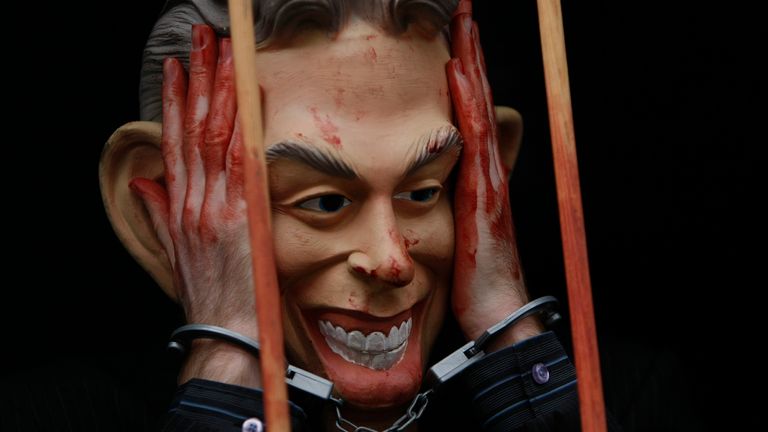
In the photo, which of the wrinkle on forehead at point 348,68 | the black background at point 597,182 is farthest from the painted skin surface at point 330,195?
the black background at point 597,182

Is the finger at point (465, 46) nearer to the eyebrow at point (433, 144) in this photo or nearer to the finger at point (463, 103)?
the finger at point (463, 103)

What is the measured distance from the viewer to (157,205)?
2.42 meters

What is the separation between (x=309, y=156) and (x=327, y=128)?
58mm

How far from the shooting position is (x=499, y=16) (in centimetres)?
315

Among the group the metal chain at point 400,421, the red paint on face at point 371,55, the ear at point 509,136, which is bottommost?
the metal chain at point 400,421

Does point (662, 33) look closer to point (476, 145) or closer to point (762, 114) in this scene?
point (762, 114)

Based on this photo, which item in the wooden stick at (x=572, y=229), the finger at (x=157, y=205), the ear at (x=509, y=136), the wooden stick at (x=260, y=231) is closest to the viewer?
the wooden stick at (x=260, y=231)

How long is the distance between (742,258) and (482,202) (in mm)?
835

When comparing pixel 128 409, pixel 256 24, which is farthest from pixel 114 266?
pixel 256 24

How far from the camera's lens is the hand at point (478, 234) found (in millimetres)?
2416

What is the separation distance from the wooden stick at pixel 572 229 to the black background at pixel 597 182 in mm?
887

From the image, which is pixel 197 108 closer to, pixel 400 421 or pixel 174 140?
pixel 174 140

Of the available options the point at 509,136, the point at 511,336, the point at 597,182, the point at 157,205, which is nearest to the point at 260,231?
the point at 157,205

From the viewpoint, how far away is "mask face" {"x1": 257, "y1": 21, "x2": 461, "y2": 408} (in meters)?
2.25
